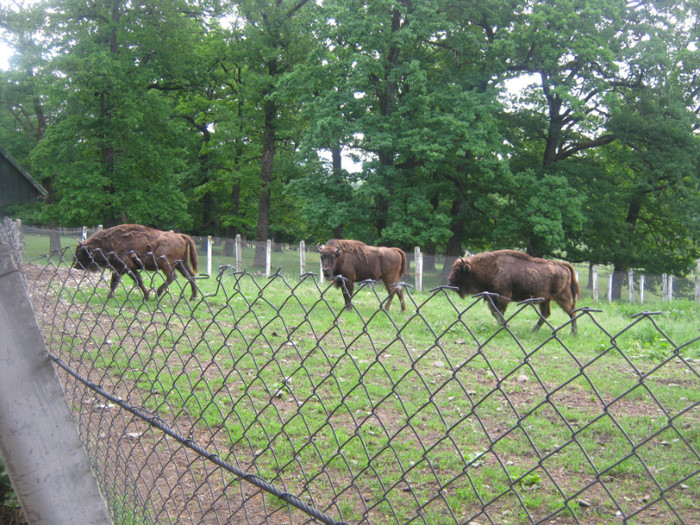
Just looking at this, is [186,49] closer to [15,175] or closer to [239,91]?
[239,91]

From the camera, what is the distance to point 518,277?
1087cm

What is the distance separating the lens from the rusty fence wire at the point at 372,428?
8.41 ft

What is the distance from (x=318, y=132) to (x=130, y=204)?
10055 mm

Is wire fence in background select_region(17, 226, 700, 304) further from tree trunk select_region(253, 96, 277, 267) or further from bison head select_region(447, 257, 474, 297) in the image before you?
bison head select_region(447, 257, 474, 297)

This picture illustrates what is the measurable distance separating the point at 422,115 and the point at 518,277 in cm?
1373

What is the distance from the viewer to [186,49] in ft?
91.5

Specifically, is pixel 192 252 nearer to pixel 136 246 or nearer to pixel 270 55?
pixel 136 246

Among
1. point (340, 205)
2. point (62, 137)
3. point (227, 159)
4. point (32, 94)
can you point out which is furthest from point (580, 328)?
point (32, 94)

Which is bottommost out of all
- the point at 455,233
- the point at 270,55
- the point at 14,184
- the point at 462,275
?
the point at 462,275

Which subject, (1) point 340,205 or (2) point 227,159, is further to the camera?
(2) point 227,159

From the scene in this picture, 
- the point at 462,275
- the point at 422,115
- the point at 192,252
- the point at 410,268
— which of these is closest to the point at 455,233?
the point at 410,268

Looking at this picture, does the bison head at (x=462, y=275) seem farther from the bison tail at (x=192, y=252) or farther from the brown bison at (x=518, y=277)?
the bison tail at (x=192, y=252)

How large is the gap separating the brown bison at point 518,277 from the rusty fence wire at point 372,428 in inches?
57.0

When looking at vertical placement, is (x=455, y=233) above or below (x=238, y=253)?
above
